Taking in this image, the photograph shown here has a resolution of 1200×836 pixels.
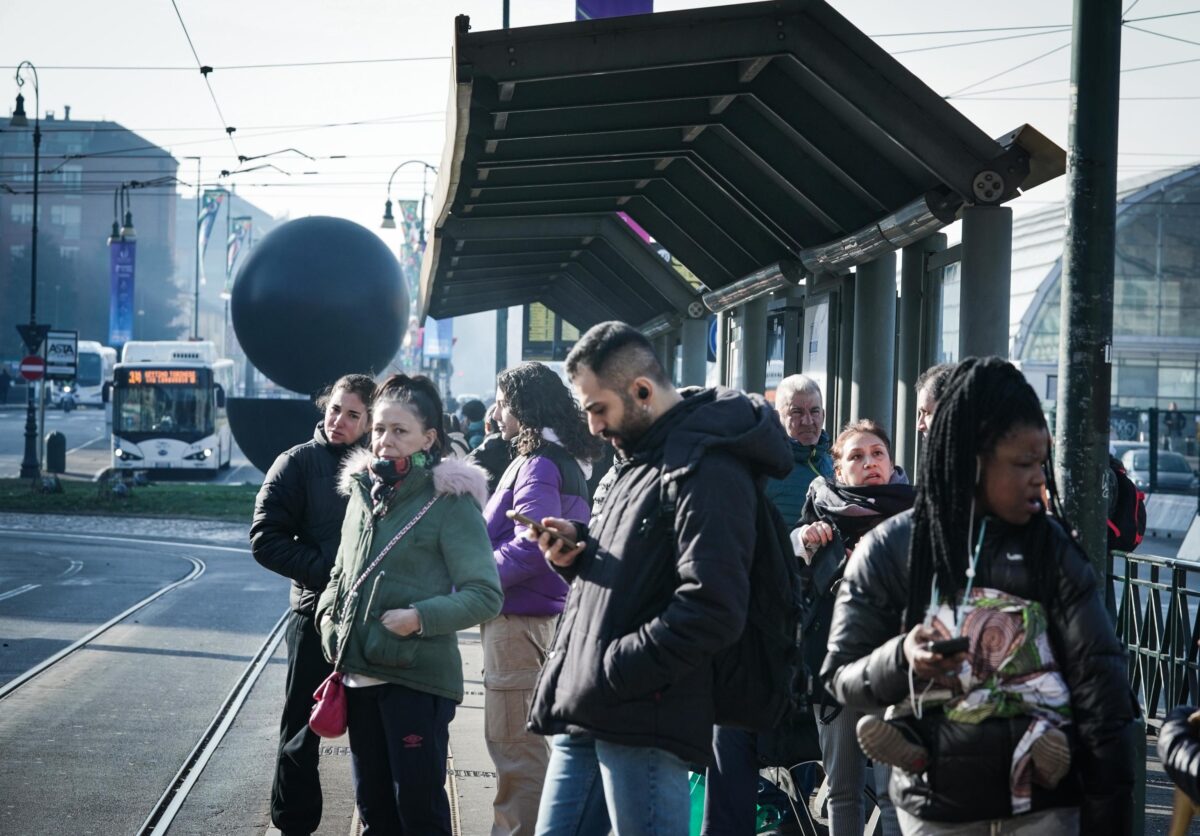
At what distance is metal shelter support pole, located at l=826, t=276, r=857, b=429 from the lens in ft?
31.7

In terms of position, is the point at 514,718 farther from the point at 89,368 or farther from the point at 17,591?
the point at 89,368

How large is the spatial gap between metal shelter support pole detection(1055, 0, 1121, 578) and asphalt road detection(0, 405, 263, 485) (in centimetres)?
3129

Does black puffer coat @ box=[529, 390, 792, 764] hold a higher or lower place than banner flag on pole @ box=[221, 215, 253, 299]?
lower

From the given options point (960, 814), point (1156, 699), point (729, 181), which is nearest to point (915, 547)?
point (960, 814)

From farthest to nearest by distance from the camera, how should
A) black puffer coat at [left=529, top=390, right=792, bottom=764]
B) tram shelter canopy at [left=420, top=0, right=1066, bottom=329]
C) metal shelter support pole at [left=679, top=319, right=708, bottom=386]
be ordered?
1. metal shelter support pole at [left=679, top=319, right=708, bottom=386]
2. tram shelter canopy at [left=420, top=0, right=1066, bottom=329]
3. black puffer coat at [left=529, top=390, right=792, bottom=764]

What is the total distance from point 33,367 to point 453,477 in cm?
3063

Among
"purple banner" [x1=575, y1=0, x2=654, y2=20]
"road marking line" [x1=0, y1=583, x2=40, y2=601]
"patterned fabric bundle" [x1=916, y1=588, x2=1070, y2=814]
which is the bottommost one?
"road marking line" [x1=0, y1=583, x2=40, y2=601]

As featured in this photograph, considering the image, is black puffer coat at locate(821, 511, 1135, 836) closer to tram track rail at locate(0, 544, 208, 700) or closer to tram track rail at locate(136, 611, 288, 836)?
tram track rail at locate(136, 611, 288, 836)

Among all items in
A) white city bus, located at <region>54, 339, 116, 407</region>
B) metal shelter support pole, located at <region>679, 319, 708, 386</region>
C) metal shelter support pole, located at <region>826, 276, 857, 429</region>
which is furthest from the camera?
white city bus, located at <region>54, 339, 116, 407</region>

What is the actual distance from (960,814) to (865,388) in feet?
20.1

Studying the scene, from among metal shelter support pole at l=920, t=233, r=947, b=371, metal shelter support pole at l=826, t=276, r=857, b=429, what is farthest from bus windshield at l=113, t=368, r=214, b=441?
metal shelter support pole at l=920, t=233, r=947, b=371

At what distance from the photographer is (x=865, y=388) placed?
9.18m

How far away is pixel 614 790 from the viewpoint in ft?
12.7

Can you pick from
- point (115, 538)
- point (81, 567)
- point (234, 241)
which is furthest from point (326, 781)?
point (234, 241)
